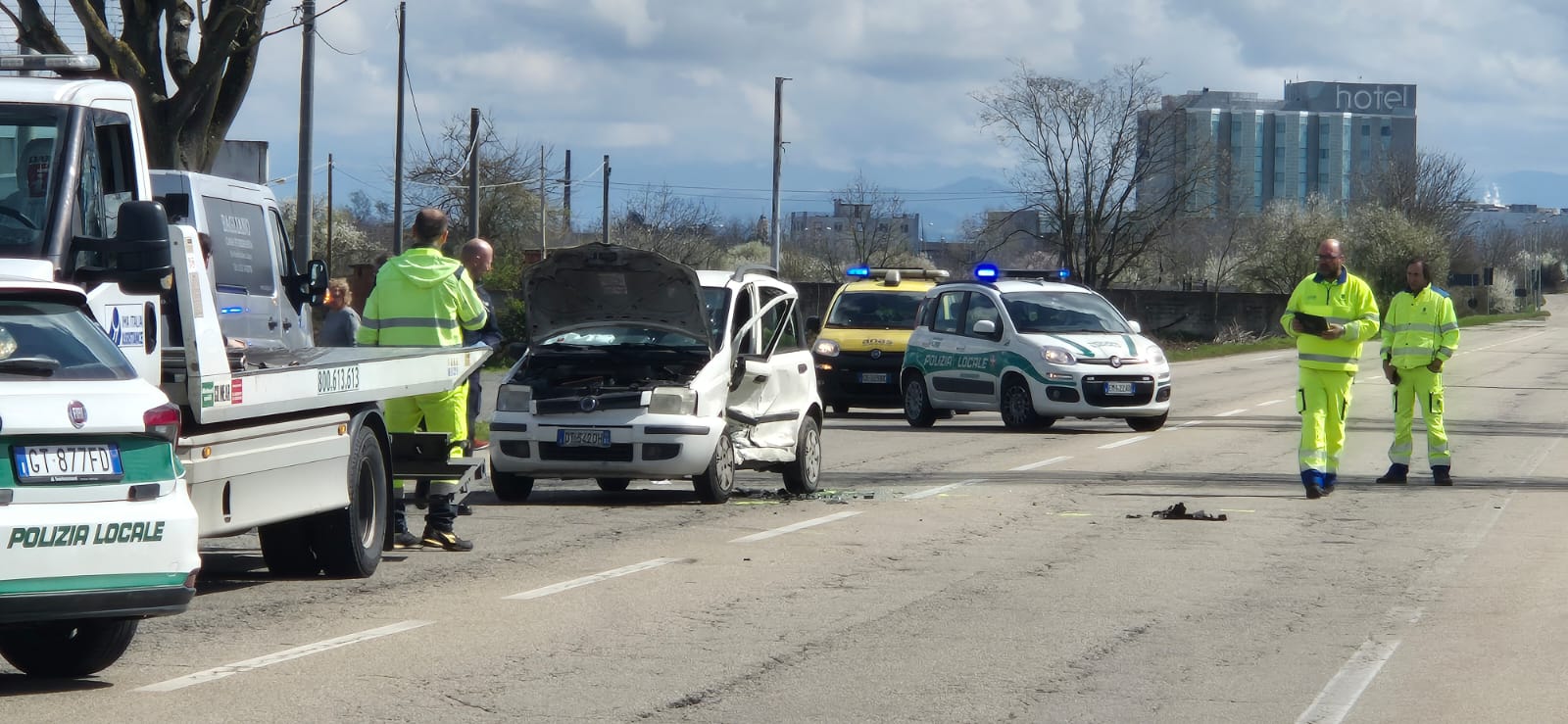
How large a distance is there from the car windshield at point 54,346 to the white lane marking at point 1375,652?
14.3 ft

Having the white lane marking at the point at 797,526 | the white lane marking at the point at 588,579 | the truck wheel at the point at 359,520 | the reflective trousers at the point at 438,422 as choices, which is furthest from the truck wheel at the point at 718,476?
the truck wheel at the point at 359,520

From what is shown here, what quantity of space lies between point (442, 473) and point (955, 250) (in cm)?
11267

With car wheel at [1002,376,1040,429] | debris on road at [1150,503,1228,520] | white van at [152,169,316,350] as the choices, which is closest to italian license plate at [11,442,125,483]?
white van at [152,169,316,350]

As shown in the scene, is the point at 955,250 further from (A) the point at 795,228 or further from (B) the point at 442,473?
(B) the point at 442,473

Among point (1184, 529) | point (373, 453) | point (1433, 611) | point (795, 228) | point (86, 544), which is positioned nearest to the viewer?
point (86, 544)

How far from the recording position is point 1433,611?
8.84 meters

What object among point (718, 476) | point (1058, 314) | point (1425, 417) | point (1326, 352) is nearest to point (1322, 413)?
point (1326, 352)

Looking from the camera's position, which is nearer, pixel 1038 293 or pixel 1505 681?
pixel 1505 681

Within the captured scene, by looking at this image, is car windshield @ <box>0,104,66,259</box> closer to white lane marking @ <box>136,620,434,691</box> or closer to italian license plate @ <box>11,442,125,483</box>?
Result: italian license plate @ <box>11,442,125,483</box>

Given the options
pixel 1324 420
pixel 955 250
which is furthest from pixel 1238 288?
pixel 1324 420

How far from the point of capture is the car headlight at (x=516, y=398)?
1346 cm

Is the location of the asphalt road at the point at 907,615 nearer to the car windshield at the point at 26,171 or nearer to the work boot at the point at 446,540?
the work boot at the point at 446,540

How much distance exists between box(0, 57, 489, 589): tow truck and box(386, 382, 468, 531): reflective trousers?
0.98 meters

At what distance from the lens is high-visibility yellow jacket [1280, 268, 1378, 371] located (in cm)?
1401
